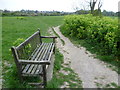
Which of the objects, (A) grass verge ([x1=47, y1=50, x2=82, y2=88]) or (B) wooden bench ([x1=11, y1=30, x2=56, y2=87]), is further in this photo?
(A) grass verge ([x1=47, y1=50, x2=82, y2=88])

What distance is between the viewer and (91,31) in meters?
7.98

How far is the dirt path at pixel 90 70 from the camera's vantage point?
174 inches

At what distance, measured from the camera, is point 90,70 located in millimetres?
5223

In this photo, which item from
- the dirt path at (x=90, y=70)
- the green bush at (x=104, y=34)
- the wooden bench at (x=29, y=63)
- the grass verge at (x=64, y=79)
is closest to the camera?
the wooden bench at (x=29, y=63)

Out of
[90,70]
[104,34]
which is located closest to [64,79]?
[90,70]

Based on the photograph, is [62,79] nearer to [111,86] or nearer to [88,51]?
[111,86]

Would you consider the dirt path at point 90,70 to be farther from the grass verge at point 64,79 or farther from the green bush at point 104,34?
the green bush at point 104,34

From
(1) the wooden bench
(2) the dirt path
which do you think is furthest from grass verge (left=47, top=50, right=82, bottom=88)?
(1) the wooden bench

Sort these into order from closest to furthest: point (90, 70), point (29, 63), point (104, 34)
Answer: point (29, 63)
point (90, 70)
point (104, 34)

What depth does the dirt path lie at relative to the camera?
4.41 meters

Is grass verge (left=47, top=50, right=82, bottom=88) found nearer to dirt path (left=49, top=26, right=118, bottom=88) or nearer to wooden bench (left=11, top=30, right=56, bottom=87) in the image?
dirt path (left=49, top=26, right=118, bottom=88)

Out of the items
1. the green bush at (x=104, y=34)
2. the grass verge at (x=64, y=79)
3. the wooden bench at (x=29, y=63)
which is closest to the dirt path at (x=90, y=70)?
the grass verge at (x=64, y=79)

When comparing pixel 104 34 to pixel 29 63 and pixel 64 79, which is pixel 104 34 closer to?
pixel 64 79

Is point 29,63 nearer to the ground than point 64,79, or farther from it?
farther from it
